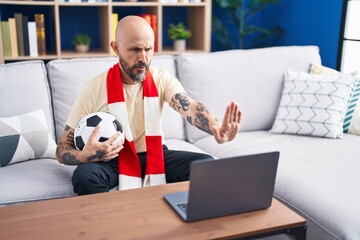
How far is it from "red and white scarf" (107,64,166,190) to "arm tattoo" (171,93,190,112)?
76mm

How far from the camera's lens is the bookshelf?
10.9 ft

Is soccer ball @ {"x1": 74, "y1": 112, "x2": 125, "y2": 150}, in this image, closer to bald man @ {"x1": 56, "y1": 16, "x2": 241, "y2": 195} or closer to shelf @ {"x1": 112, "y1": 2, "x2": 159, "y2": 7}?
bald man @ {"x1": 56, "y1": 16, "x2": 241, "y2": 195}

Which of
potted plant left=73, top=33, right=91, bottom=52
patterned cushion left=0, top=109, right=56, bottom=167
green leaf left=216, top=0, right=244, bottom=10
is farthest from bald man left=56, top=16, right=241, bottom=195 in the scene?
green leaf left=216, top=0, right=244, bottom=10

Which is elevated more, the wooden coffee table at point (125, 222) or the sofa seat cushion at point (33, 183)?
the wooden coffee table at point (125, 222)

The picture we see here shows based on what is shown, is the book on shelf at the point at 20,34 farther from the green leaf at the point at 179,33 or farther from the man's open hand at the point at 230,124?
the man's open hand at the point at 230,124

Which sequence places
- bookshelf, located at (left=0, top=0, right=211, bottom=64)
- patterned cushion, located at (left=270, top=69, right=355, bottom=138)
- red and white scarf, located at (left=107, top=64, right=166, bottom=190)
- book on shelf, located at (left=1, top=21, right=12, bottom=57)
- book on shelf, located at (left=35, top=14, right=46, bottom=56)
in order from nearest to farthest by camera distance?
red and white scarf, located at (left=107, top=64, right=166, bottom=190) → patterned cushion, located at (left=270, top=69, right=355, bottom=138) → book on shelf, located at (left=1, top=21, right=12, bottom=57) → book on shelf, located at (left=35, top=14, right=46, bottom=56) → bookshelf, located at (left=0, top=0, right=211, bottom=64)

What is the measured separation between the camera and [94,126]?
1.73 meters

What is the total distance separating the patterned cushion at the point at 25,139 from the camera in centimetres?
201

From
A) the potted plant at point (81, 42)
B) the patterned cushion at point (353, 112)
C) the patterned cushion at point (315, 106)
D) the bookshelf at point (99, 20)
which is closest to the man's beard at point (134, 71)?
the patterned cushion at point (315, 106)

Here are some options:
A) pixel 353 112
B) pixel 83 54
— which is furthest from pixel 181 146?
pixel 83 54

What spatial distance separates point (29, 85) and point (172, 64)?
2.59 ft

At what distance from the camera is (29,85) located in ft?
7.39

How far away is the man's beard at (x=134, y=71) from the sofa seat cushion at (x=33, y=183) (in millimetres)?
513

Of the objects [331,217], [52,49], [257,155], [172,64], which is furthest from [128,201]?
[52,49]
